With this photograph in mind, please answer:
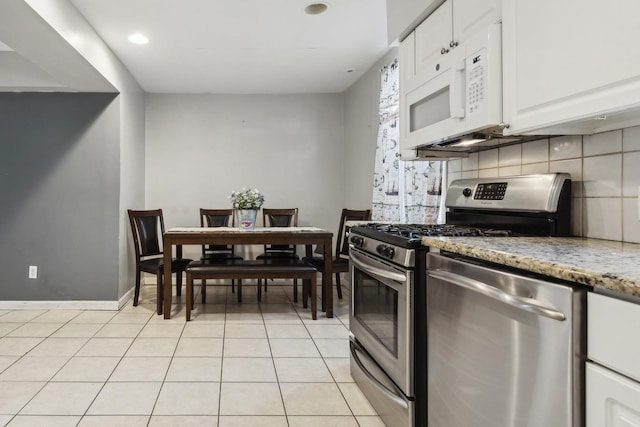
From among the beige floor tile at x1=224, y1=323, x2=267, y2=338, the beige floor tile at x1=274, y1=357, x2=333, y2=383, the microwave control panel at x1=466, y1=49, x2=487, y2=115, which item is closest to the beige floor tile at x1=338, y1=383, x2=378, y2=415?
the beige floor tile at x1=274, y1=357, x2=333, y2=383

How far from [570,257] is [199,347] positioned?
2483 mm

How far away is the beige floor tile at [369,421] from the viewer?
5.95ft

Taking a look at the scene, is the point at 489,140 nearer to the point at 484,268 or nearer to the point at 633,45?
the point at 633,45

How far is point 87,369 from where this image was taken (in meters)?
2.40

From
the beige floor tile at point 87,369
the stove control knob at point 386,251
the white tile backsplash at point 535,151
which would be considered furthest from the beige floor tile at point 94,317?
the white tile backsplash at point 535,151

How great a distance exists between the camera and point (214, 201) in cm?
505

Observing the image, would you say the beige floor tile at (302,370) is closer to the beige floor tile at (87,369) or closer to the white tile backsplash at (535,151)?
the beige floor tile at (87,369)

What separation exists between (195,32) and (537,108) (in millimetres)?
2829

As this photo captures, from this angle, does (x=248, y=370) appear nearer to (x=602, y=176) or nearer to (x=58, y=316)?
(x=602, y=176)

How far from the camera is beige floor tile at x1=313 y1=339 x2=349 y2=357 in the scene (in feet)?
8.81

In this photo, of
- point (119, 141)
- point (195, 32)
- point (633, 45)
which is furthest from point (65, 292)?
point (633, 45)

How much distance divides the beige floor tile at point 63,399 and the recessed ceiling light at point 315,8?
282cm

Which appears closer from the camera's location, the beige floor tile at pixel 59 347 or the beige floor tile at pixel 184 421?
the beige floor tile at pixel 184 421

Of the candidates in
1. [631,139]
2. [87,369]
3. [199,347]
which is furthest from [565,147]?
[87,369]
